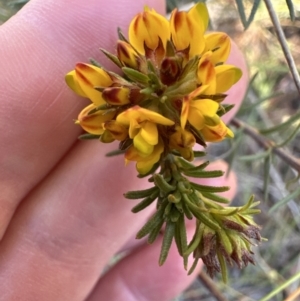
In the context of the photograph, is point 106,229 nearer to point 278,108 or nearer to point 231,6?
point 231,6

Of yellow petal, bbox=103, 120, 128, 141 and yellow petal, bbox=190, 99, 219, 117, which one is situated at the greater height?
yellow petal, bbox=103, 120, 128, 141

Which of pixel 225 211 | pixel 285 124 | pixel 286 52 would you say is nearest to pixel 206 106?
pixel 225 211

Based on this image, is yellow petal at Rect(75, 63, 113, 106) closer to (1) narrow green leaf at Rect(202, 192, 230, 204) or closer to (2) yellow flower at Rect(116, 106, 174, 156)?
(2) yellow flower at Rect(116, 106, 174, 156)

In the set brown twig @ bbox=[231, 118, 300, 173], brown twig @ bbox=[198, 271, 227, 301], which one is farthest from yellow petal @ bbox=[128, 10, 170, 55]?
brown twig @ bbox=[198, 271, 227, 301]

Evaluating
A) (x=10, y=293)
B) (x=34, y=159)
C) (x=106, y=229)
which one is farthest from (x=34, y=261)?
(x=34, y=159)

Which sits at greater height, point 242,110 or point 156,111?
point 156,111

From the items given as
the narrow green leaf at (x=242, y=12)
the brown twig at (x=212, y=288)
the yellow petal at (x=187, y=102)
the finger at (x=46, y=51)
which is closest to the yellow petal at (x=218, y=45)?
the yellow petal at (x=187, y=102)
